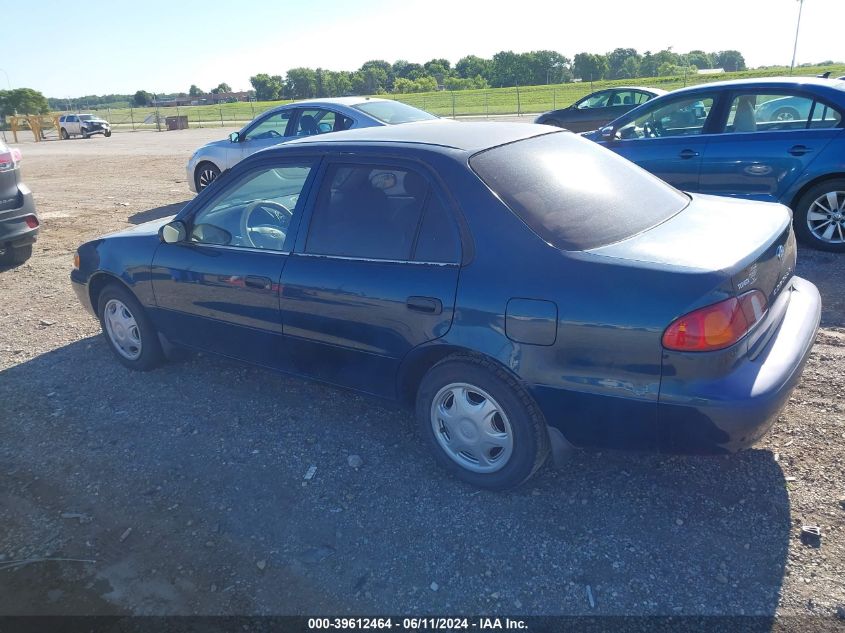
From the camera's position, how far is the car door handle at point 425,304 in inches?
122

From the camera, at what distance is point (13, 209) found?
25.4 feet

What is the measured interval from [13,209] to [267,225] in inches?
213

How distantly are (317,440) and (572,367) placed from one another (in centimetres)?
170

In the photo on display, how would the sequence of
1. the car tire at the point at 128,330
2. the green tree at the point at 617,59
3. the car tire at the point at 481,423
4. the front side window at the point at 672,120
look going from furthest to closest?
the green tree at the point at 617,59, the front side window at the point at 672,120, the car tire at the point at 128,330, the car tire at the point at 481,423

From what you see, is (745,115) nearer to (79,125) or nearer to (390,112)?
(390,112)

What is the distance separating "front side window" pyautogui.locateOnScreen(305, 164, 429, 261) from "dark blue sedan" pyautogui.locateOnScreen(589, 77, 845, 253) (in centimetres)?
460

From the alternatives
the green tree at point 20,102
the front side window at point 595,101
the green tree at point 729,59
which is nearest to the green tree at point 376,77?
the green tree at point 20,102

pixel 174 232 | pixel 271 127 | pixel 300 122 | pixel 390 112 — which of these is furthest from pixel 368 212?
pixel 271 127

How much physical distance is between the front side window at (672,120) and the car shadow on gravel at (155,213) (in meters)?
7.25

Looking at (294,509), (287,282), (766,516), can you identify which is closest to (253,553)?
(294,509)

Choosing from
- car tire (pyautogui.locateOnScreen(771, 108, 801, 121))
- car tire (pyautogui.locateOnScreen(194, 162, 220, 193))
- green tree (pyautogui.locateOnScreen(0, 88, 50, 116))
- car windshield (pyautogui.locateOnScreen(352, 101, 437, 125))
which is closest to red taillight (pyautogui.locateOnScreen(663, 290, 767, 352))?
car tire (pyautogui.locateOnScreen(771, 108, 801, 121))

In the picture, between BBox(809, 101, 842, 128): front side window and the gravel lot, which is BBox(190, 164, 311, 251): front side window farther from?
BBox(809, 101, 842, 128): front side window

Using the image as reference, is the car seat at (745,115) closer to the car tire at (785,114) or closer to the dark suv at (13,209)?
the car tire at (785,114)

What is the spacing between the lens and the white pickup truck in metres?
40.8
